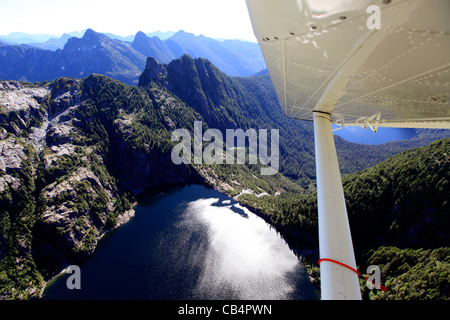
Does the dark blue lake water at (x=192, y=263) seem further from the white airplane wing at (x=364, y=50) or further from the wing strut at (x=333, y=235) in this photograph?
the white airplane wing at (x=364, y=50)

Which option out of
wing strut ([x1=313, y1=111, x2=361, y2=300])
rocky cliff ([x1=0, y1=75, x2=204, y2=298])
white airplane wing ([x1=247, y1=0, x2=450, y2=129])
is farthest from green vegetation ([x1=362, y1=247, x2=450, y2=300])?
rocky cliff ([x1=0, y1=75, x2=204, y2=298])

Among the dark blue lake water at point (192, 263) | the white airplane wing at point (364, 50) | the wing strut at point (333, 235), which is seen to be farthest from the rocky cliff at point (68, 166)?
the white airplane wing at point (364, 50)

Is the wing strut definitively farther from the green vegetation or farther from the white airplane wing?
the green vegetation

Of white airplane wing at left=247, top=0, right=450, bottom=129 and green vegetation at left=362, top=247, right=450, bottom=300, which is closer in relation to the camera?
white airplane wing at left=247, top=0, right=450, bottom=129

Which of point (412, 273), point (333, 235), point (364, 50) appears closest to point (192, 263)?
point (412, 273)

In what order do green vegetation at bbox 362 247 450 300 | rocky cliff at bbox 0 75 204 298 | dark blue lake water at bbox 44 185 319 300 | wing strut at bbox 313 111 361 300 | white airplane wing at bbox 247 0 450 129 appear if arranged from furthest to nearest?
rocky cliff at bbox 0 75 204 298 < dark blue lake water at bbox 44 185 319 300 < green vegetation at bbox 362 247 450 300 < wing strut at bbox 313 111 361 300 < white airplane wing at bbox 247 0 450 129
